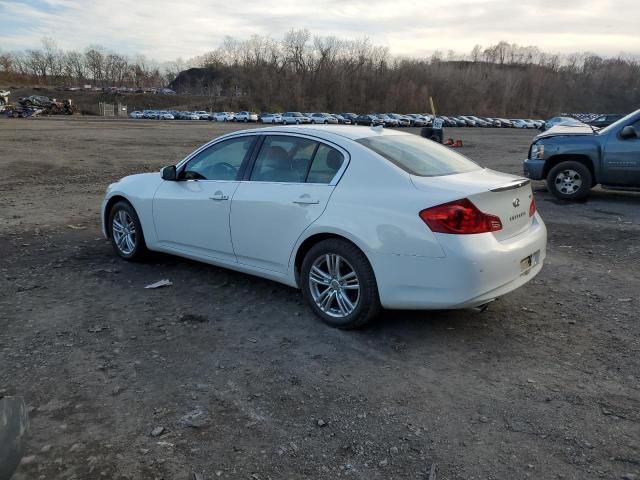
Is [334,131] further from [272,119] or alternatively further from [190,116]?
[190,116]

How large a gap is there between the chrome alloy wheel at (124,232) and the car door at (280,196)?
5.83 feet

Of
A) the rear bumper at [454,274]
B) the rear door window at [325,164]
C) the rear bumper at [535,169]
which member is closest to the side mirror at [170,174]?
the rear door window at [325,164]

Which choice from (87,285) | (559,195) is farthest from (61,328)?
(559,195)

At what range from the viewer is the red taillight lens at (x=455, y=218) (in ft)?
12.3

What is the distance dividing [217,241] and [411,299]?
6.82ft

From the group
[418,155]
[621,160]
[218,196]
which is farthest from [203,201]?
[621,160]

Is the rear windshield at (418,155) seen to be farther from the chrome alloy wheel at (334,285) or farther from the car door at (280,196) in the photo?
the chrome alloy wheel at (334,285)

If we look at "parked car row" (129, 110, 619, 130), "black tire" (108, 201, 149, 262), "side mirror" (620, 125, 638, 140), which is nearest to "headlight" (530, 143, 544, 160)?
"side mirror" (620, 125, 638, 140)

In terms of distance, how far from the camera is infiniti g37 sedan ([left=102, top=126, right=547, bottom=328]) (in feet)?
12.5

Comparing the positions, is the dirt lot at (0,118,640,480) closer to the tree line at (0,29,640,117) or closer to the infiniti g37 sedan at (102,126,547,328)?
the infiniti g37 sedan at (102,126,547,328)

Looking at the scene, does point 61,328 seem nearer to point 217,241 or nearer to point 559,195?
point 217,241

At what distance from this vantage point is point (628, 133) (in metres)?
9.58

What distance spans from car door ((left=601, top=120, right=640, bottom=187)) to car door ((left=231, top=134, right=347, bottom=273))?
745 cm

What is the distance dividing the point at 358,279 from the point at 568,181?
7.77 meters
